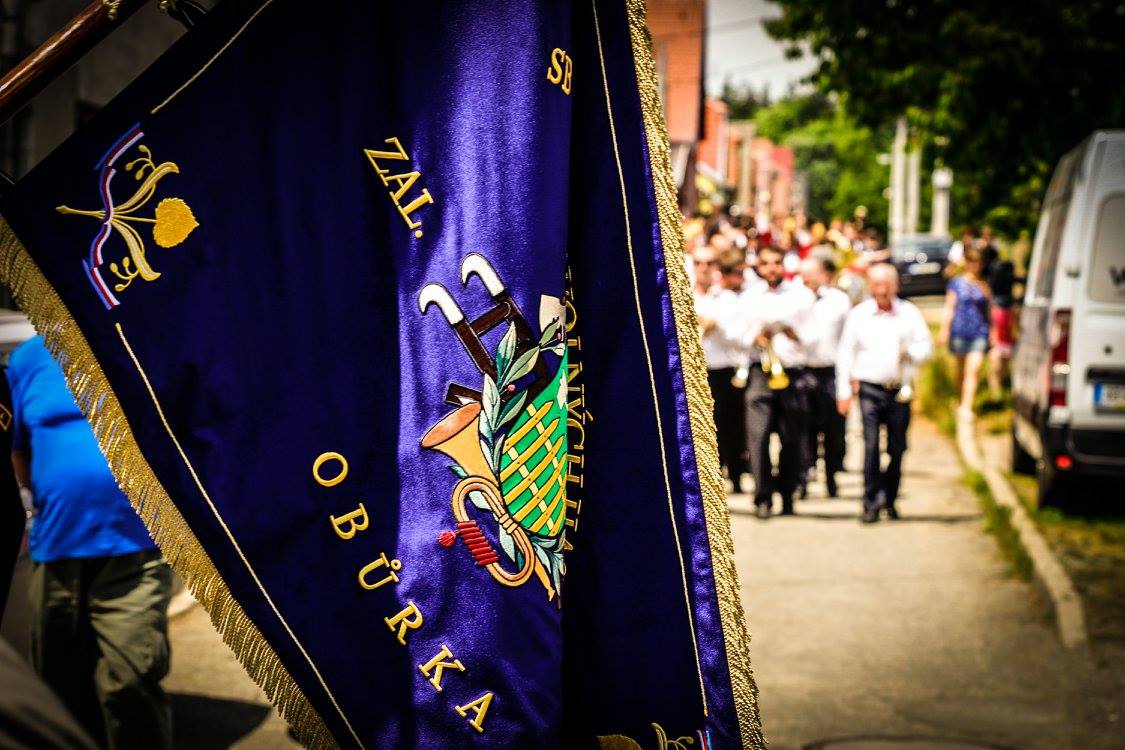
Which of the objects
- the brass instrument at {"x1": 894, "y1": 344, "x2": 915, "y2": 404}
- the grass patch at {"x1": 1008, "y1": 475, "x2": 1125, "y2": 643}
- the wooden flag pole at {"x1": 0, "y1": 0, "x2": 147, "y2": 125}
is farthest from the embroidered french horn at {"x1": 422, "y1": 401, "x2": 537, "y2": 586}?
the brass instrument at {"x1": 894, "y1": 344, "x2": 915, "y2": 404}

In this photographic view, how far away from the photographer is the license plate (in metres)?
9.47

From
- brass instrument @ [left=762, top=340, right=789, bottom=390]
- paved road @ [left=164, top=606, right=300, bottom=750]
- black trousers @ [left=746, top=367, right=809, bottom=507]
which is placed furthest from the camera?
brass instrument @ [left=762, top=340, right=789, bottom=390]

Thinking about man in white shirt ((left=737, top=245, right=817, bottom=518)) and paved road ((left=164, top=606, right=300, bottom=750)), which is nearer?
paved road ((left=164, top=606, right=300, bottom=750))

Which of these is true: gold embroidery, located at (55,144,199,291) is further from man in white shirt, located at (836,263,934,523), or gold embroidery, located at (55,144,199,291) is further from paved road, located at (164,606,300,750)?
man in white shirt, located at (836,263,934,523)

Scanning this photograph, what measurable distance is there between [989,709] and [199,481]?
484 centimetres

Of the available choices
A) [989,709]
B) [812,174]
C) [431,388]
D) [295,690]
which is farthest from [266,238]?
[812,174]

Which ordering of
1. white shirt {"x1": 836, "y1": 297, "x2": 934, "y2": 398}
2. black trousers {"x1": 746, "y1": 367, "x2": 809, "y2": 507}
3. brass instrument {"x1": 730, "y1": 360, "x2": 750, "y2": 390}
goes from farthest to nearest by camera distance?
1. brass instrument {"x1": 730, "y1": 360, "x2": 750, "y2": 390}
2. black trousers {"x1": 746, "y1": 367, "x2": 809, "y2": 507}
3. white shirt {"x1": 836, "y1": 297, "x2": 934, "y2": 398}

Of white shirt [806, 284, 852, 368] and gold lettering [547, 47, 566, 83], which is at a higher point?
gold lettering [547, 47, 566, 83]

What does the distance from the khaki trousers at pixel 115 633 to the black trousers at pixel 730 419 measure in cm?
710

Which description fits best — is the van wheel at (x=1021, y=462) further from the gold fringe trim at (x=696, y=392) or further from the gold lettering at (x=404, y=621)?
the gold lettering at (x=404, y=621)

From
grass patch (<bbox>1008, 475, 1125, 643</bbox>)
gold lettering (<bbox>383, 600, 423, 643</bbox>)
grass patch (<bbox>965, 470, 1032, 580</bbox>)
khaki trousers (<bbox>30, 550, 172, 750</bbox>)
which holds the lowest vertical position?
grass patch (<bbox>965, 470, 1032, 580</bbox>)

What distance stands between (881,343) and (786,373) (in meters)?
0.99

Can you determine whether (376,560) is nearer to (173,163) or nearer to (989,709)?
(173,163)

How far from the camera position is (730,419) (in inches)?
455
